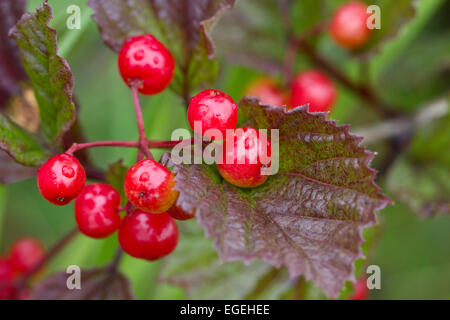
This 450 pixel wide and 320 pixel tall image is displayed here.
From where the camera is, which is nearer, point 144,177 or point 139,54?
point 144,177

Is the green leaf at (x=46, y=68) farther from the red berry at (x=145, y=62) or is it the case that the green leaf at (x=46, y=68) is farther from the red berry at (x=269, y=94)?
the red berry at (x=269, y=94)

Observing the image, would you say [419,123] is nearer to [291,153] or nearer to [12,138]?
[291,153]

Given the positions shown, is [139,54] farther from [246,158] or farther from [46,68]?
[246,158]

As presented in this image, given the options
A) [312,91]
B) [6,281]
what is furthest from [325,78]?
[6,281]

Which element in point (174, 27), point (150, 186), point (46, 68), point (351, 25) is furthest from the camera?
point (351, 25)

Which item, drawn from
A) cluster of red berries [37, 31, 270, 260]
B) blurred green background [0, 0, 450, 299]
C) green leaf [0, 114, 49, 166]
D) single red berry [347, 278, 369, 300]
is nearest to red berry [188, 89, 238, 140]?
cluster of red berries [37, 31, 270, 260]

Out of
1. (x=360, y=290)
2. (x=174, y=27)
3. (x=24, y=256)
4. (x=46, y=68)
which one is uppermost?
(x=174, y=27)
